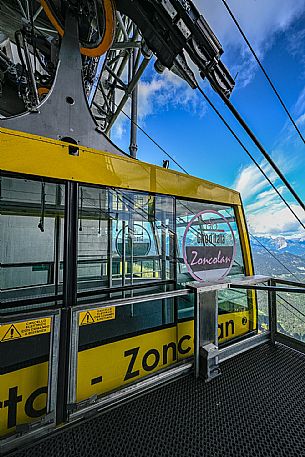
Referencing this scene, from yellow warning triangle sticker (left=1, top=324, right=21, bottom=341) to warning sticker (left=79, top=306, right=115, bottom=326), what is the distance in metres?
0.39

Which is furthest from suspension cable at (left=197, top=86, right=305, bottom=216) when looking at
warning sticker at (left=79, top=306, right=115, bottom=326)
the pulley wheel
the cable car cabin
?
warning sticker at (left=79, top=306, right=115, bottom=326)

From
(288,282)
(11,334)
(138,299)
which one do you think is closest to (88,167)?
(138,299)

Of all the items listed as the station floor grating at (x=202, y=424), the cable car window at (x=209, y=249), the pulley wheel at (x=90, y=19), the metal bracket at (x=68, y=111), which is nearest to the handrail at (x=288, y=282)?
the cable car window at (x=209, y=249)

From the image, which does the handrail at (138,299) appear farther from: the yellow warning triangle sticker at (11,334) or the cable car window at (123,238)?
the yellow warning triangle sticker at (11,334)

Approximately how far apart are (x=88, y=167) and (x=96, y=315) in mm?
1107

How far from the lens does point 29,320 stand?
145 cm

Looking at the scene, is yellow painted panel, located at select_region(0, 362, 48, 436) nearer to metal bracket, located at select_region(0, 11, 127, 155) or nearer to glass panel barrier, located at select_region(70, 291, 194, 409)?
glass panel barrier, located at select_region(70, 291, 194, 409)

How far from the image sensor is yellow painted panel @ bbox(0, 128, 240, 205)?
149 cm

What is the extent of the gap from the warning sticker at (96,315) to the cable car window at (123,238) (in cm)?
34

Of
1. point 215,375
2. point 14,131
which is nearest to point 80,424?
point 215,375

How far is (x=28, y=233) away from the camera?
171 centimetres

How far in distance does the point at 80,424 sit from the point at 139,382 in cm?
50

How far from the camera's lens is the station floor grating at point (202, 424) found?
1398mm

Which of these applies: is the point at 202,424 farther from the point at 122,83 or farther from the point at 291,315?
the point at 122,83
